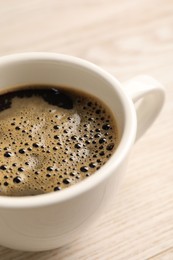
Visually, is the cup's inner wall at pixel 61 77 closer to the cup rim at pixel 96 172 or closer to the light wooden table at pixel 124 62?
the cup rim at pixel 96 172

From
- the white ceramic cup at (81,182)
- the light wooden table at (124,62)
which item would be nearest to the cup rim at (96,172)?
the white ceramic cup at (81,182)

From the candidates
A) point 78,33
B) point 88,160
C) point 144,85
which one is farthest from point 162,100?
point 78,33

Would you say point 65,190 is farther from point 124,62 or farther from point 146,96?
point 124,62

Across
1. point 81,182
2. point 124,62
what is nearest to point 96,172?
point 81,182

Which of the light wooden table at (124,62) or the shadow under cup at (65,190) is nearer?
the shadow under cup at (65,190)

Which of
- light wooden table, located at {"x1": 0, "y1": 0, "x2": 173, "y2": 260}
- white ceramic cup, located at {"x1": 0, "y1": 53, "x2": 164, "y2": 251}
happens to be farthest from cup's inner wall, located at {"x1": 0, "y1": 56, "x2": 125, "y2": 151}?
light wooden table, located at {"x1": 0, "y1": 0, "x2": 173, "y2": 260}

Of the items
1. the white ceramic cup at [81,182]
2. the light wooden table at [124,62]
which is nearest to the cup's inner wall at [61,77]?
the white ceramic cup at [81,182]

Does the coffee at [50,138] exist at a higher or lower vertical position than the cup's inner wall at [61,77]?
lower
